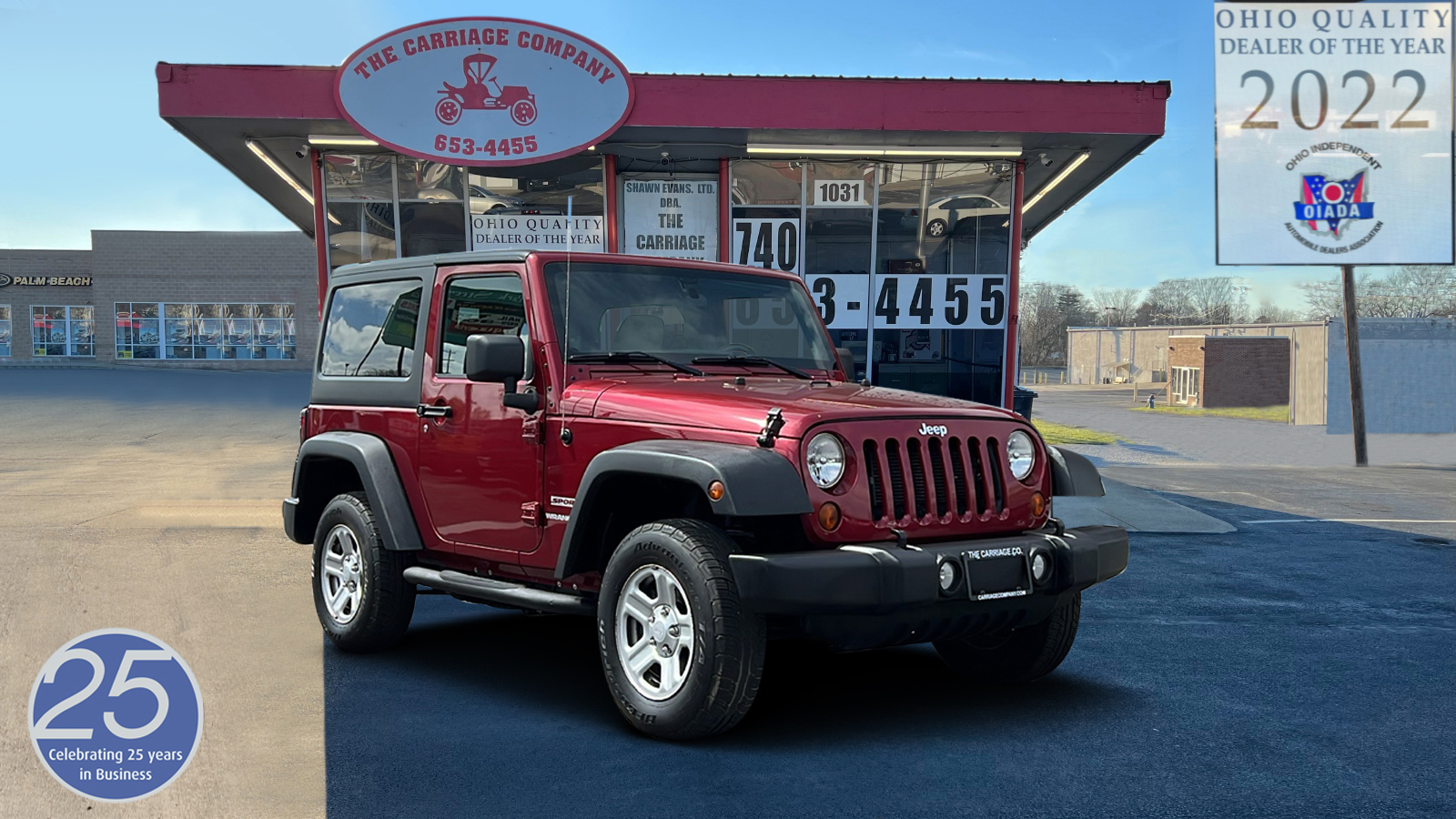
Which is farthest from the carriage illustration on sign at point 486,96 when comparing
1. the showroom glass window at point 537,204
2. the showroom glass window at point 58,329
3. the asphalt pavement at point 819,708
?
the showroom glass window at point 58,329

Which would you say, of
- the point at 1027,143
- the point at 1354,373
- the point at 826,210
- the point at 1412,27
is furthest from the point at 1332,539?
the point at 1412,27

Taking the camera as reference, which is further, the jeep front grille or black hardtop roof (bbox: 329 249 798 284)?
black hardtop roof (bbox: 329 249 798 284)

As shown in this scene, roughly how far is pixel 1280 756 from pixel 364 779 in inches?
134

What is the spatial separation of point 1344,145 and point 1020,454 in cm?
2082

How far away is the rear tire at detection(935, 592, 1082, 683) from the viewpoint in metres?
5.75

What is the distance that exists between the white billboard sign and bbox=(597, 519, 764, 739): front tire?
10234 mm

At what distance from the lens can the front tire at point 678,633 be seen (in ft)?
15.3

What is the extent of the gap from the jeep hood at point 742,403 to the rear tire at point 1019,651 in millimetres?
1019

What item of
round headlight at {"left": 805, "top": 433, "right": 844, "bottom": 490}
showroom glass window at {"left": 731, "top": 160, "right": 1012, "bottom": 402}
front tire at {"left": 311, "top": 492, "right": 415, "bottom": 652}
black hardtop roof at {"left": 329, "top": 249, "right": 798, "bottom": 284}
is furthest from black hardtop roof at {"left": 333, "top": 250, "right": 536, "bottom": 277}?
showroom glass window at {"left": 731, "top": 160, "right": 1012, "bottom": 402}

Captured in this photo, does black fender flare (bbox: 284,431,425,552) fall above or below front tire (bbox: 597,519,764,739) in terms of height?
above

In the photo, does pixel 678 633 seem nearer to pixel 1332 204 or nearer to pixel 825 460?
pixel 825 460

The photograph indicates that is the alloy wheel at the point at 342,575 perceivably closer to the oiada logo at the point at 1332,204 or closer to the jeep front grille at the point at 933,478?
the jeep front grille at the point at 933,478

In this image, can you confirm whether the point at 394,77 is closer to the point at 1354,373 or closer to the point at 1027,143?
the point at 1027,143

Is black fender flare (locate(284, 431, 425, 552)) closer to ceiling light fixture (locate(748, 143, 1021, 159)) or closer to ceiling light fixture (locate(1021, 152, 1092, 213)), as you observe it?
ceiling light fixture (locate(748, 143, 1021, 159))
